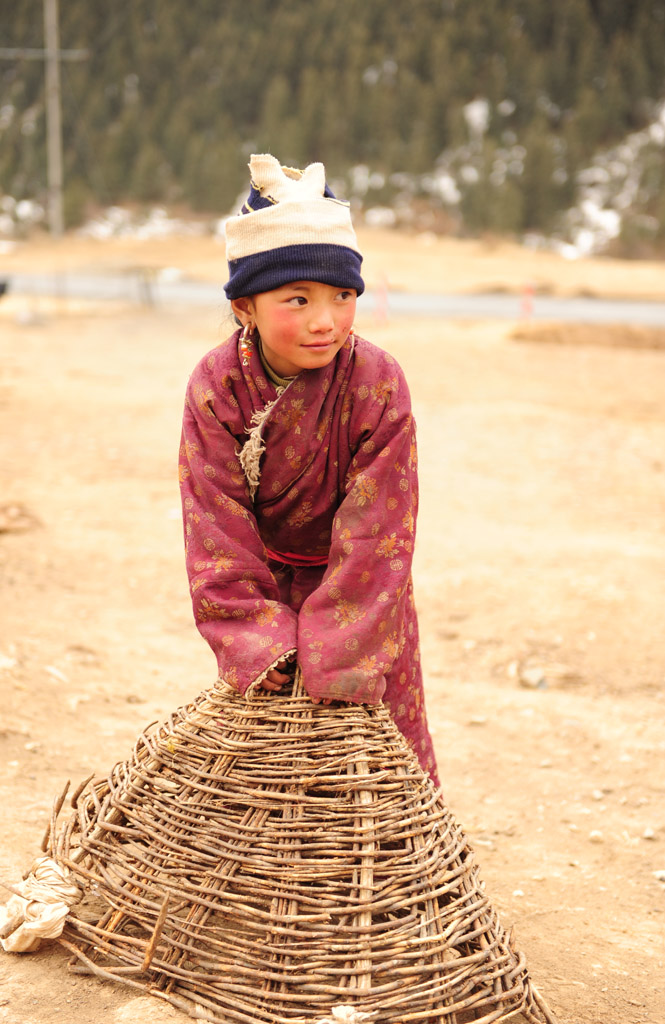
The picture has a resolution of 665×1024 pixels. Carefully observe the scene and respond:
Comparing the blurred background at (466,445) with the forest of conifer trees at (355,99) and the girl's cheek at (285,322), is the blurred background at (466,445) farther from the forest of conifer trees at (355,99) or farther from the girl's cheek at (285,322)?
the girl's cheek at (285,322)

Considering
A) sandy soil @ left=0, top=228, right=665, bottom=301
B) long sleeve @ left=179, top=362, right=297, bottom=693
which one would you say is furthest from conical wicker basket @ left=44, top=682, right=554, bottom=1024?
sandy soil @ left=0, top=228, right=665, bottom=301

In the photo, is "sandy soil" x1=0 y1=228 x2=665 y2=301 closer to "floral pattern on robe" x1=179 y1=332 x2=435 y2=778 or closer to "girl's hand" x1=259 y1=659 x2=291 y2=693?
"floral pattern on robe" x1=179 y1=332 x2=435 y2=778

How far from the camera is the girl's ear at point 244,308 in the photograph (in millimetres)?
2676

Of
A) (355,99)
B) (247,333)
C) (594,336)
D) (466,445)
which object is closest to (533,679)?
(247,333)

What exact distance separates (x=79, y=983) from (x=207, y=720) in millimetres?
641

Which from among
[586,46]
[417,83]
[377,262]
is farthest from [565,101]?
[377,262]

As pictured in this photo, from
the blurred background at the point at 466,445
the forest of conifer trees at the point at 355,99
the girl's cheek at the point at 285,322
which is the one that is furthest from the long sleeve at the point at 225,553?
the forest of conifer trees at the point at 355,99

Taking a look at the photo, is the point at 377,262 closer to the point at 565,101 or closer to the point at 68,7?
the point at 565,101

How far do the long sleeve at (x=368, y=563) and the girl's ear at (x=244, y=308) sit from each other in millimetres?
310

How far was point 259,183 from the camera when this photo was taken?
2.62 metres

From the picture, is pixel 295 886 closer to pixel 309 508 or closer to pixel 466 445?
pixel 309 508

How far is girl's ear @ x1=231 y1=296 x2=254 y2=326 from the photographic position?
2.68 m

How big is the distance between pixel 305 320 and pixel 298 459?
1.09ft

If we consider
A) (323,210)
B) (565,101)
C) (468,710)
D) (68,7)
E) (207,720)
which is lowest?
(468,710)
